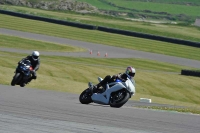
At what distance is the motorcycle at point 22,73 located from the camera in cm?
2081

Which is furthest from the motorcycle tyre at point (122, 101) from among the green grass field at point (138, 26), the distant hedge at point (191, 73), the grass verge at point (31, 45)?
the green grass field at point (138, 26)

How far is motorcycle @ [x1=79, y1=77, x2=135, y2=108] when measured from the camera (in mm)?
15422

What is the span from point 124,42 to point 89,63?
13643 mm

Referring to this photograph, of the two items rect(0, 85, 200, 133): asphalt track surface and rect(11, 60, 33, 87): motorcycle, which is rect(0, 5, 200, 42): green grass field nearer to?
rect(11, 60, 33, 87): motorcycle

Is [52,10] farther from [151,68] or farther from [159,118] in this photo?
[159,118]

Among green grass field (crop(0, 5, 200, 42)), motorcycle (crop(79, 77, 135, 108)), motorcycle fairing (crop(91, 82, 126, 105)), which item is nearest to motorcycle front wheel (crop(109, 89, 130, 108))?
motorcycle (crop(79, 77, 135, 108))

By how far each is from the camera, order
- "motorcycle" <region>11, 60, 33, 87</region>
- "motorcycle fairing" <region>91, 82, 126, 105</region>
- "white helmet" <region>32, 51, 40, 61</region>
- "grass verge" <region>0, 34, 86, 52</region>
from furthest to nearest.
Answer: "grass verge" <region>0, 34, 86, 52</region> < "white helmet" <region>32, 51, 40, 61</region> < "motorcycle" <region>11, 60, 33, 87</region> < "motorcycle fairing" <region>91, 82, 126, 105</region>

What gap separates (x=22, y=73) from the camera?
20891mm

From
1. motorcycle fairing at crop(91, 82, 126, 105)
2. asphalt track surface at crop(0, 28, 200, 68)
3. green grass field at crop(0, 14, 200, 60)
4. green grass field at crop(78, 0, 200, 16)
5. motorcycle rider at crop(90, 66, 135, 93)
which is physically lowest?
asphalt track surface at crop(0, 28, 200, 68)

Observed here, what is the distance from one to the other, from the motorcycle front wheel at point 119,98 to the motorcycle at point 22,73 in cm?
584

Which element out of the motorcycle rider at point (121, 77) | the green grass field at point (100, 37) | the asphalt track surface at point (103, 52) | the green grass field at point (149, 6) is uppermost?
the motorcycle rider at point (121, 77)

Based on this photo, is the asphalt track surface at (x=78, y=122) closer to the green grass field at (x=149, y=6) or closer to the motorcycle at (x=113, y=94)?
the motorcycle at (x=113, y=94)

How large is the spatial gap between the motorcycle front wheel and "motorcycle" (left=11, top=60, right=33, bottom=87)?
5840mm

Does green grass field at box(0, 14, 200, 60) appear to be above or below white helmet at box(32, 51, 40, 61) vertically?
below
